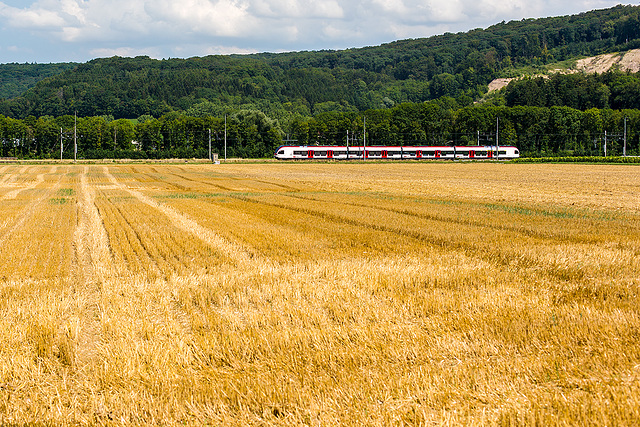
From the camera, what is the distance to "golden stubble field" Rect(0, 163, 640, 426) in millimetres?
6059

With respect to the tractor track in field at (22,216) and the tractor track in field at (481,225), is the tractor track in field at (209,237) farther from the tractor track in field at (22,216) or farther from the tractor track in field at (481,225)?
the tractor track in field at (481,225)

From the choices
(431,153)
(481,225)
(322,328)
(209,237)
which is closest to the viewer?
(322,328)

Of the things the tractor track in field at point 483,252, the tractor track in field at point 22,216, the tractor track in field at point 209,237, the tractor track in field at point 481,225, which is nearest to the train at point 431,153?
the tractor track in field at point 22,216

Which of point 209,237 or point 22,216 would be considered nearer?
point 209,237

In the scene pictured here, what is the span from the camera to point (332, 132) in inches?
7205

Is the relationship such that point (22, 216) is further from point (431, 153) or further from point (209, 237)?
point (431, 153)

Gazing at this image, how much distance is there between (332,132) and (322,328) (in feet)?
580

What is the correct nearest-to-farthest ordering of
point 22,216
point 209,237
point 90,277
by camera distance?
point 90,277 < point 209,237 < point 22,216

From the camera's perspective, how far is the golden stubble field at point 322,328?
239 inches

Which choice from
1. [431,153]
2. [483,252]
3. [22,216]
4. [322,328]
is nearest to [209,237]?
[483,252]

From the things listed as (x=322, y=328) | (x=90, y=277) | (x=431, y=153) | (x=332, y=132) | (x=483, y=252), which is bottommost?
(x=322, y=328)

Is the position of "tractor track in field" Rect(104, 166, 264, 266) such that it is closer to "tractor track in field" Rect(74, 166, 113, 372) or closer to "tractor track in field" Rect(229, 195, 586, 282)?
"tractor track in field" Rect(74, 166, 113, 372)

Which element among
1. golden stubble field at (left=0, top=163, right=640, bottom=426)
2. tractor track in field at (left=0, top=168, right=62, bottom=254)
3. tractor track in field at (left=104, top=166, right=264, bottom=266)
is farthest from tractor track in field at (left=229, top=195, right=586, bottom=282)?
tractor track in field at (left=0, top=168, right=62, bottom=254)

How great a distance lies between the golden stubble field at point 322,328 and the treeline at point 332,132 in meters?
138
